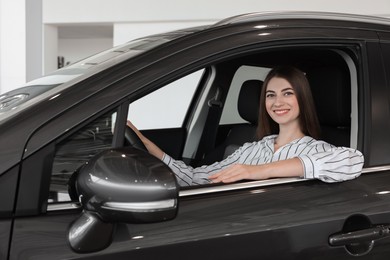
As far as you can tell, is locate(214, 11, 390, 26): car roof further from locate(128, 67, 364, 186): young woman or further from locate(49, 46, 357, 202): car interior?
locate(128, 67, 364, 186): young woman

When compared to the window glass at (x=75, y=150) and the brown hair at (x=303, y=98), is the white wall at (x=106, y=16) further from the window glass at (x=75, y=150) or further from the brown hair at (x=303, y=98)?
the window glass at (x=75, y=150)

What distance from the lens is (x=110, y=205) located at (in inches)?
40.3

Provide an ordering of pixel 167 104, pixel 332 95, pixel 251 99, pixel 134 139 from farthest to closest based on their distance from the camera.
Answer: pixel 167 104 → pixel 251 99 → pixel 134 139 → pixel 332 95

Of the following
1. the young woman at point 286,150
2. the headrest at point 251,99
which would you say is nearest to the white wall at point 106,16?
the headrest at point 251,99

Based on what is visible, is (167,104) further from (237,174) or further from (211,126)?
(237,174)

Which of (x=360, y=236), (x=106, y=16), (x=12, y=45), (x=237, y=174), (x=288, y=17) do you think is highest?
(x=288, y=17)

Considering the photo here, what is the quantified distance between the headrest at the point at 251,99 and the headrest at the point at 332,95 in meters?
0.31

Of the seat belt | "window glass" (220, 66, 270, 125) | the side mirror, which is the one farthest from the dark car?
the seat belt

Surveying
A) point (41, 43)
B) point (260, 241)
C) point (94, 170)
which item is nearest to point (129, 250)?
point (94, 170)

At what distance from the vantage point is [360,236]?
4.40ft

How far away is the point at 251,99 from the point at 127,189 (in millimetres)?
1344

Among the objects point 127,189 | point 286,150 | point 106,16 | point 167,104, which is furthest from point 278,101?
point 106,16

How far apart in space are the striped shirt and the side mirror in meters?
0.51

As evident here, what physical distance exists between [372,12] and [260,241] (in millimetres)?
5917
